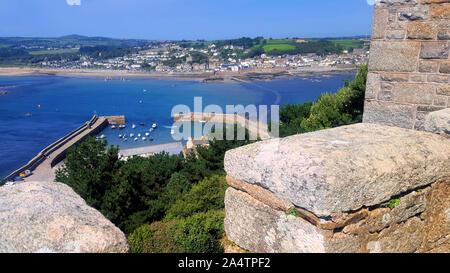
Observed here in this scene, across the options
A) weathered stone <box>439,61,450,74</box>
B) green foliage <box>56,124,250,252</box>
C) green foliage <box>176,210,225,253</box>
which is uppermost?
weathered stone <box>439,61,450,74</box>

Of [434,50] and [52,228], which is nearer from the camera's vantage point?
[52,228]

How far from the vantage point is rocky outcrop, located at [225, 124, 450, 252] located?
2.38 meters

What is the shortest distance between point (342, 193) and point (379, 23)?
2.95m

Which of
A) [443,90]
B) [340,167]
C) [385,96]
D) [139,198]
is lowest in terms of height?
[139,198]

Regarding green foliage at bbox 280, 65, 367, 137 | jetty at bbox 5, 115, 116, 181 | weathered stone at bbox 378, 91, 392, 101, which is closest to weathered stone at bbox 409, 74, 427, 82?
weathered stone at bbox 378, 91, 392, 101

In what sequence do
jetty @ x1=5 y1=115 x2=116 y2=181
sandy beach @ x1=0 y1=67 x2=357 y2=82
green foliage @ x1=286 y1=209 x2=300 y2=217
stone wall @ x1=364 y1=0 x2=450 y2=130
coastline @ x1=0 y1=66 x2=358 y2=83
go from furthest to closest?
sandy beach @ x1=0 y1=67 x2=357 y2=82, coastline @ x1=0 y1=66 x2=358 y2=83, jetty @ x1=5 y1=115 x2=116 y2=181, stone wall @ x1=364 y1=0 x2=450 y2=130, green foliage @ x1=286 y1=209 x2=300 y2=217

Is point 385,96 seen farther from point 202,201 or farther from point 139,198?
point 139,198

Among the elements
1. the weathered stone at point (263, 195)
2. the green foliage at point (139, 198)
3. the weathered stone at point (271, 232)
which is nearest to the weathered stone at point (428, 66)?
the weathered stone at point (271, 232)

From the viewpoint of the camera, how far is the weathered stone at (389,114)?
4.21m

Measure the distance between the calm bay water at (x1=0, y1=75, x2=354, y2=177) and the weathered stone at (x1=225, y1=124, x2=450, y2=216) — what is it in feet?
119

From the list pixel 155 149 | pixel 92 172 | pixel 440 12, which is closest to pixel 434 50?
pixel 440 12

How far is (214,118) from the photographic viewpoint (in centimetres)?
5219

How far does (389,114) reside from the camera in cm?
435

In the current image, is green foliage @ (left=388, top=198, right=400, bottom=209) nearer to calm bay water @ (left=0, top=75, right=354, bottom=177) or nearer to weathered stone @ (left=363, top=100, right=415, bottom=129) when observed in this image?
weathered stone @ (left=363, top=100, right=415, bottom=129)
